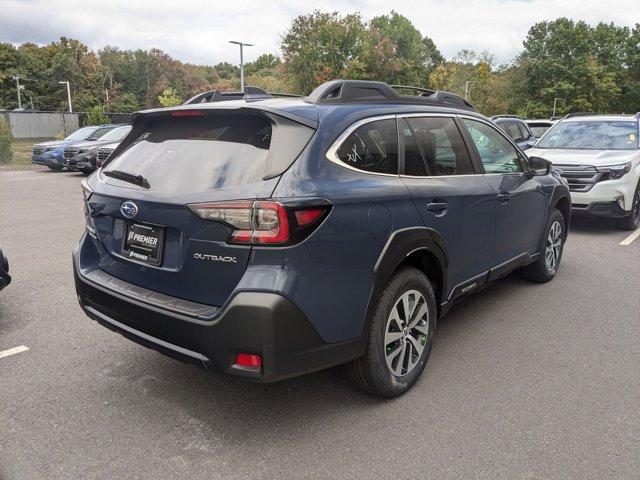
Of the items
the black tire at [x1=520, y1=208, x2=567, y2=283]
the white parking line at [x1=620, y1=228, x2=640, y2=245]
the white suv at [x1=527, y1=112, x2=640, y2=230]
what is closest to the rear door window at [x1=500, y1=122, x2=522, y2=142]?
the white suv at [x1=527, y1=112, x2=640, y2=230]

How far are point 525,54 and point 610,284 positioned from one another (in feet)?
205

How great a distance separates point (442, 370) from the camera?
143 inches

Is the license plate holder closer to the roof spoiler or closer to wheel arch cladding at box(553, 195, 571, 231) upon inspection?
the roof spoiler

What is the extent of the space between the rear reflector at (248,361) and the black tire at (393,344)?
0.68 metres

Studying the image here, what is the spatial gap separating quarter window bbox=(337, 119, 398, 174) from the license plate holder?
3.44 ft

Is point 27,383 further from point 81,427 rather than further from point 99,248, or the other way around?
point 99,248

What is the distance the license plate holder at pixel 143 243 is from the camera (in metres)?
2.79

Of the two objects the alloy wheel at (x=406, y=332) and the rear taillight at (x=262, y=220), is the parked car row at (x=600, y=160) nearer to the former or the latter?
the alloy wheel at (x=406, y=332)

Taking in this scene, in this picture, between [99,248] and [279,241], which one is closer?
[279,241]

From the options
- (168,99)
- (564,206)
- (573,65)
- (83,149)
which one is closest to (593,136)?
(564,206)

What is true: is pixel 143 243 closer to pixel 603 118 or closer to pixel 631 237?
pixel 631 237

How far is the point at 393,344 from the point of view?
319 cm

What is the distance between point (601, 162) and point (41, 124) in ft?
121

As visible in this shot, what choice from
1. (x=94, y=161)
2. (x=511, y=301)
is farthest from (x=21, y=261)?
(x=94, y=161)
